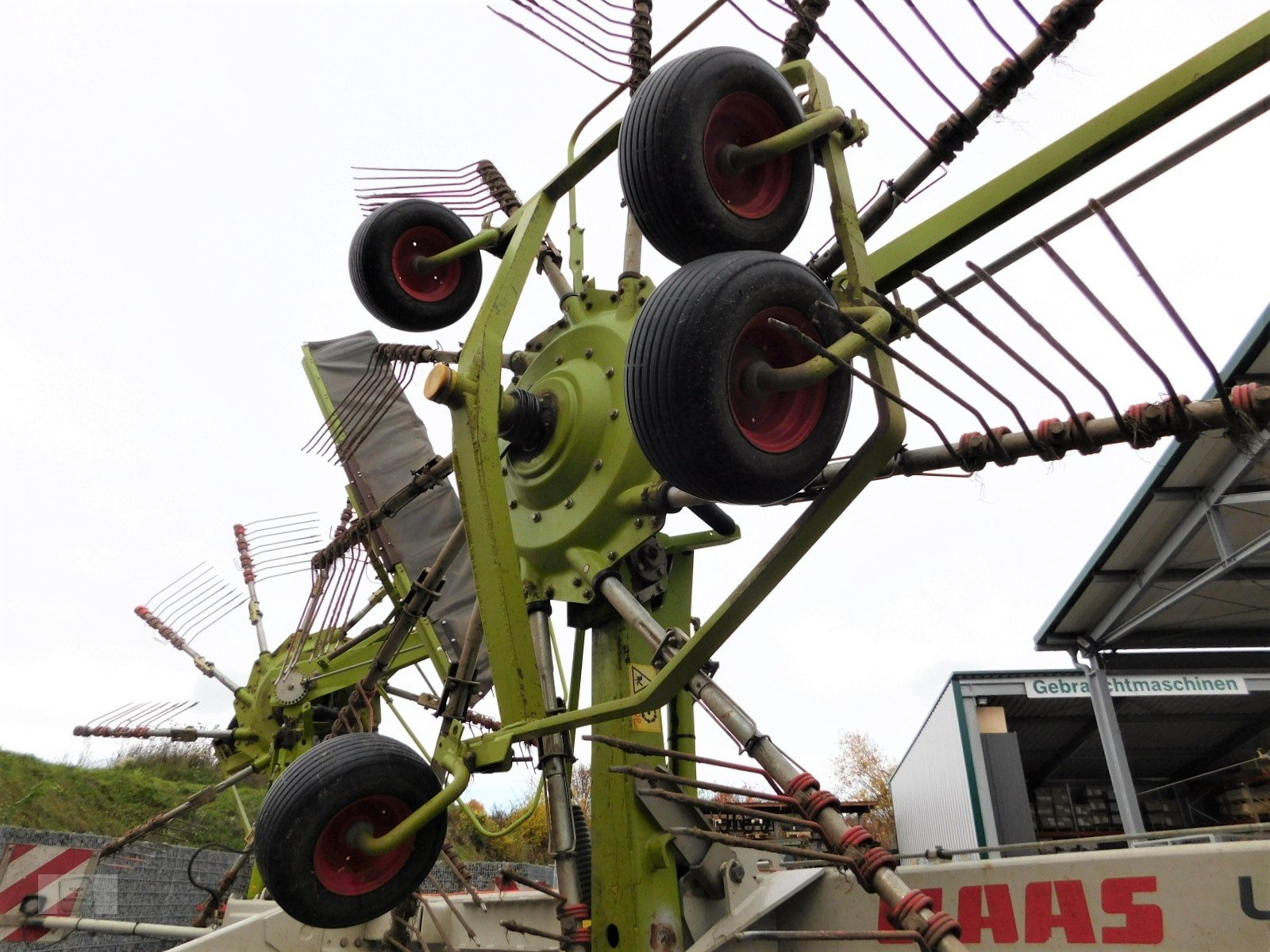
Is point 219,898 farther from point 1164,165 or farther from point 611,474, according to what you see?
point 1164,165

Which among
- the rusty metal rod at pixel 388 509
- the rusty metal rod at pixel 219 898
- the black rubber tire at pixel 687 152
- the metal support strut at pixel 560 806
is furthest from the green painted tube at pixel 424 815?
the rusty metal rod at pixel 219 898

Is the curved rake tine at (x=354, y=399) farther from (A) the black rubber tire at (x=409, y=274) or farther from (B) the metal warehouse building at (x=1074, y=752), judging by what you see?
(B) the metal warehouse building at (x=1074, y=752)

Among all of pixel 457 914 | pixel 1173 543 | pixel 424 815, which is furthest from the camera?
pixel 1173 543

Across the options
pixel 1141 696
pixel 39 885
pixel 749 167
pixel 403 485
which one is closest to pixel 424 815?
pixel 749 167

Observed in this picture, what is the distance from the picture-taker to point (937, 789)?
18031 mm

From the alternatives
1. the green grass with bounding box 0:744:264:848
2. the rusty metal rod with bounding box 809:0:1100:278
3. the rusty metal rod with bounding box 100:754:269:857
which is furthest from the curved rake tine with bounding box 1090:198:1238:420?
the green grass with bounding box 0:744:264:848

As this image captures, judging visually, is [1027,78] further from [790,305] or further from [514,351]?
[514,351]

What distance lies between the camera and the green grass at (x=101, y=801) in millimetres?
15875

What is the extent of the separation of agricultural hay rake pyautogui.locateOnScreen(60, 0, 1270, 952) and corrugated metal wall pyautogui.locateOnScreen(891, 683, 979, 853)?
12922 millimetres

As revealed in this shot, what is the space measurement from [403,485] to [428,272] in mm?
3255

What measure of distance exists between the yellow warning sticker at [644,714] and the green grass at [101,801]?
13263 mm

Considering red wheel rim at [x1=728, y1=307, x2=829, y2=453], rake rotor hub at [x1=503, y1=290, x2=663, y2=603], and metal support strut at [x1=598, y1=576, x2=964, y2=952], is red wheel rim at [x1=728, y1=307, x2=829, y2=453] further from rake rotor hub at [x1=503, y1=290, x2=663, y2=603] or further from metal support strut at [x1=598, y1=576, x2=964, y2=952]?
rake rotor hub at [x1=503, y1=290, x2=663, y2=603]

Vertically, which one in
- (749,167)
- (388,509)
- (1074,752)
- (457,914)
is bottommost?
(457,914)

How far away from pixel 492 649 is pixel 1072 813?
80.6 feet
